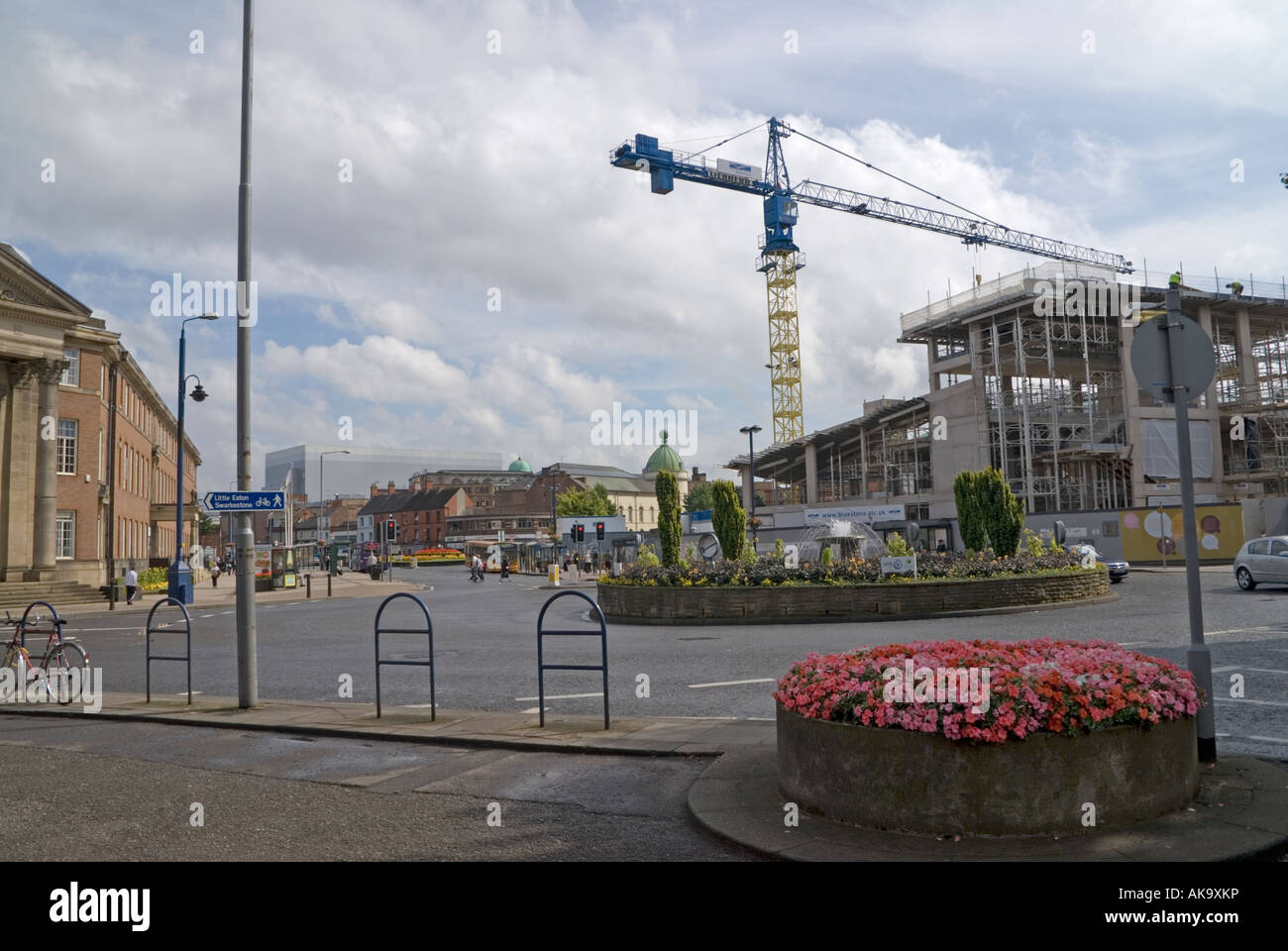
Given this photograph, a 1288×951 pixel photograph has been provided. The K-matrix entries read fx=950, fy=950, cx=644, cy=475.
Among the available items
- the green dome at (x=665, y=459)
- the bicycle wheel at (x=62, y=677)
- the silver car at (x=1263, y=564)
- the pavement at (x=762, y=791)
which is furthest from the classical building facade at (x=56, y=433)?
the green dome at (x=665, y=459)

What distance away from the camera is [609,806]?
611 cm

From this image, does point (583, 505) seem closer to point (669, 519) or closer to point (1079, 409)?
point (1079, 409)

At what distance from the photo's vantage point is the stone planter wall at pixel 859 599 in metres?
20.3

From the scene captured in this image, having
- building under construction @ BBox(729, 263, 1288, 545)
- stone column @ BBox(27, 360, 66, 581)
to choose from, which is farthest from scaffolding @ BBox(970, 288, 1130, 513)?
stone column @ BBox(27, 360, 66, 581)

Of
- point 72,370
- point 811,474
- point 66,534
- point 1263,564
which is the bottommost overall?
point 1263,564

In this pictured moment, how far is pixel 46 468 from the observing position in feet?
127

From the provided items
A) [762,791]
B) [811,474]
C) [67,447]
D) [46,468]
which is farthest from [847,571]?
[811,474]

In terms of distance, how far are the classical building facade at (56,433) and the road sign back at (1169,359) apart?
134 ft

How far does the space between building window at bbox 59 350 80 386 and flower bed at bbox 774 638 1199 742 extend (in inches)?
1801

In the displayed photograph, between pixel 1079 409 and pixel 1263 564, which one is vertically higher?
pixel 1079 409

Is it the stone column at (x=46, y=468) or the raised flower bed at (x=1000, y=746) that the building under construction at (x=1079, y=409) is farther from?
the raised flower bed at (x=1000, y=746)

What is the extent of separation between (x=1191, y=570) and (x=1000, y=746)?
2.48 metres
